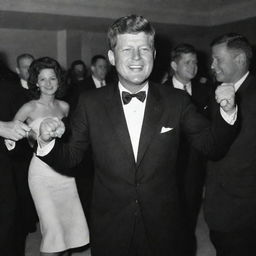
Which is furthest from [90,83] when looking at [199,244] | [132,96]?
[132,96]

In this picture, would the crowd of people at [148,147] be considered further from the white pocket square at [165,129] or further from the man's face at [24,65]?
the man's face at [24,65]

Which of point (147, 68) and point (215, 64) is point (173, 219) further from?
point (215, 64)

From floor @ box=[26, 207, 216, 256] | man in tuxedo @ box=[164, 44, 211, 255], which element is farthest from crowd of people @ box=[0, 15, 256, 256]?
man in tuxedo @ box=[164, 44, 211, 255]

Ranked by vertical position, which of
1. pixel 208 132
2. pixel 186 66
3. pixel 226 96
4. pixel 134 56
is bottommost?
pixel 208 132

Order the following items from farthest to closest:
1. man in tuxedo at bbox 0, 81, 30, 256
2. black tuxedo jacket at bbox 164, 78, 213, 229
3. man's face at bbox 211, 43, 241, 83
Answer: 1. black tuxedo jacket at bbox 164, 78, 213, 229
2. man in tuxedo at bbox 0, 81, 30, 256
3. man's face at bbox 211, 43, 241, 83

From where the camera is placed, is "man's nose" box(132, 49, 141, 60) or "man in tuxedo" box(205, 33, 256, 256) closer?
"man's nose" box(132, 49, 141, 60)

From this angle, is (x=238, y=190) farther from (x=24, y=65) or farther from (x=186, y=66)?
(x=24, y=65)

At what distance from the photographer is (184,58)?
15.9ft

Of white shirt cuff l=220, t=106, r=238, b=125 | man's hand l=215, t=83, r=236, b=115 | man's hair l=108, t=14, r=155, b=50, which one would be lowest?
white shirt cuff l=220, t=106, r=238, b=125

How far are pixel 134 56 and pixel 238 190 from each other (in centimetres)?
124

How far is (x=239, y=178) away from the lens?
2.61m

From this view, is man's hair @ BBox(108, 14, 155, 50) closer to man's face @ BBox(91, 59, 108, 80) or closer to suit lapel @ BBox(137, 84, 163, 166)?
suit lapel @ BBox(137, 84, 163, 166)

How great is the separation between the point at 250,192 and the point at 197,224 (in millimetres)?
2192

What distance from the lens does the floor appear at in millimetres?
3980
